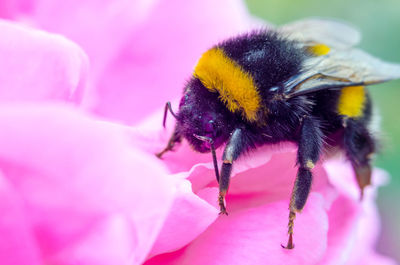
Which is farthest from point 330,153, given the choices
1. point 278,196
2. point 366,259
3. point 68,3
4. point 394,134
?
point 394,134

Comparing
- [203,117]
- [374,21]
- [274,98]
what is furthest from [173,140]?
[374,21]

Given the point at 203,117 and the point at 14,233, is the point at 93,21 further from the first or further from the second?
the point at 14,233

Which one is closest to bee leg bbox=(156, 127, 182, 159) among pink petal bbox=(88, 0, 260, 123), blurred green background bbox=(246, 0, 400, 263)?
pink petal bbox=(88, 0, 260, 123)

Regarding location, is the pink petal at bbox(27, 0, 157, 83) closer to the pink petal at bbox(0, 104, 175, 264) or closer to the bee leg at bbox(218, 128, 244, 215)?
the bee leg at bbox(218, 128, 244, 215)

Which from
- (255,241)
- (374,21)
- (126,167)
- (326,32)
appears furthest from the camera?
(374,21)

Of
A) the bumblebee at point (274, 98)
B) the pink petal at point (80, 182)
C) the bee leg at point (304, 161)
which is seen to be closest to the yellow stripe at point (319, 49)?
the bumblebee at point (274, 98)

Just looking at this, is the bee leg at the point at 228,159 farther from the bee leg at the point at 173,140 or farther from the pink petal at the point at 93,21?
the pink petal at the point at 93,21
